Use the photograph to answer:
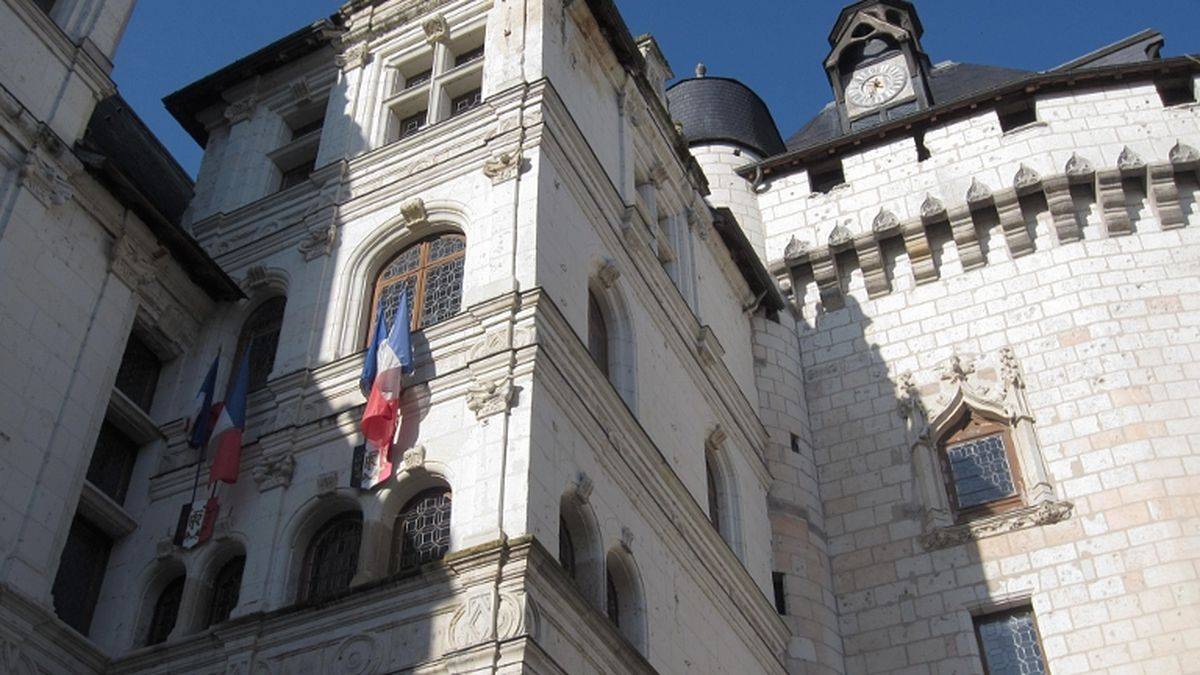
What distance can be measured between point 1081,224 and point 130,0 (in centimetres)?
1590

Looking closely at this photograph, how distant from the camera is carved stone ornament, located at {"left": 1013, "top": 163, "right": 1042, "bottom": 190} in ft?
79.4

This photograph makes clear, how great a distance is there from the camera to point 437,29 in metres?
21.0

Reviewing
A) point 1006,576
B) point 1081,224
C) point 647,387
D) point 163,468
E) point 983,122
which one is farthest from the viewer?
point 983,122

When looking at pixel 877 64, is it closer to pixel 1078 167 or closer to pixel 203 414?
pixel 1078 167

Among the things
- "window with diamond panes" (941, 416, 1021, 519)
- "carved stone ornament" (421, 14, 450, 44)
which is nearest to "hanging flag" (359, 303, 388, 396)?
"carved stone ornament" (421, 14, 450, 44)

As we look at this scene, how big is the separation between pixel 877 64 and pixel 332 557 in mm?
19083

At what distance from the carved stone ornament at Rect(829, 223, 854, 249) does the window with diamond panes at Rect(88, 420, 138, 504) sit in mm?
13438

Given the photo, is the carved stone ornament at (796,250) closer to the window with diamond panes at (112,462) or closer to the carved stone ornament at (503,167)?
the carved stone ornament at (503,167)

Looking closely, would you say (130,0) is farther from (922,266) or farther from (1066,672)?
(1066,672)

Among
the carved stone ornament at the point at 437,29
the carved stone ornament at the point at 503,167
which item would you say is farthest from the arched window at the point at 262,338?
the carved stone ornament at the point at 437,29

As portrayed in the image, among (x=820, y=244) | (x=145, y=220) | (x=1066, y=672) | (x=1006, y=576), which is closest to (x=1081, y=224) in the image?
(x=820, y=244)

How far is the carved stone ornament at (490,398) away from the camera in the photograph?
1478 cm

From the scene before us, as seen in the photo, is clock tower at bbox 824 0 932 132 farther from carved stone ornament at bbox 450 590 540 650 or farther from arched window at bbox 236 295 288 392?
carved stone ornament at bbox 450 590 540 650

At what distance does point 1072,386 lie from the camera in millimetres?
21422
